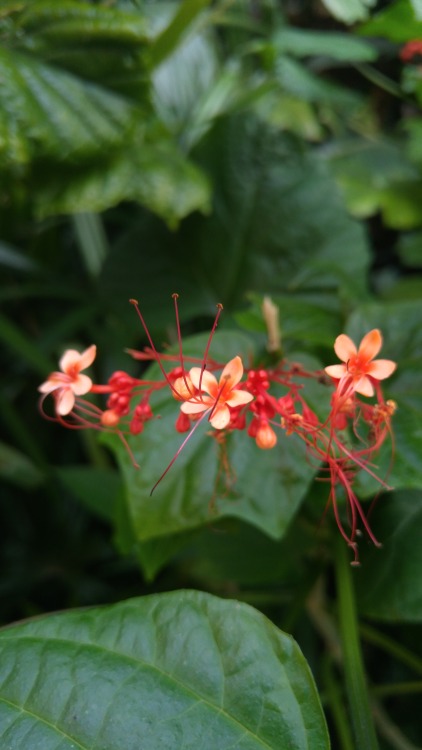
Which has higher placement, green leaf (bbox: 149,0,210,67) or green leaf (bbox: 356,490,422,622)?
green leaf (bbox: 149,0,210,67)

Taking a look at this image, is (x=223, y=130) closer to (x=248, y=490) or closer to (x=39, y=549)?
(x=248, y=490)

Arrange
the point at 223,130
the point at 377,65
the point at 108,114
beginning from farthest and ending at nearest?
the point at 377,65 → the point at 223,130 → the point at 108,114

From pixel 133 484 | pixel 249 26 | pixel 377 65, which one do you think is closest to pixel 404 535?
pixel 133 484

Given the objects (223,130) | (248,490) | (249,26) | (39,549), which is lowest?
(39,549)

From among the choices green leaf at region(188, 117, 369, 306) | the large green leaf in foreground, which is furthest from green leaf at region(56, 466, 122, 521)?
the large green leaf in foreground

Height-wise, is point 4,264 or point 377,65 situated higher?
point 377,65

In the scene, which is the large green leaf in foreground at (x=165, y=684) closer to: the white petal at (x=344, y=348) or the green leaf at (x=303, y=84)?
the white petal at (x=344, y=348)

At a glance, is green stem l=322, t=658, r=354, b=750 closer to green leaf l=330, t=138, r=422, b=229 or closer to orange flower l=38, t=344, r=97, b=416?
orange flower l=38, t=344, r=97, b=416
